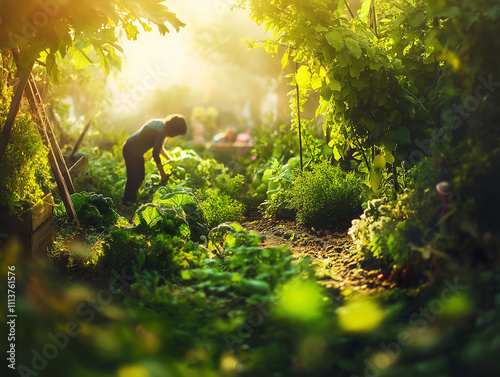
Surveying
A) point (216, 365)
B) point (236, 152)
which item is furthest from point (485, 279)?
point (236, 152)

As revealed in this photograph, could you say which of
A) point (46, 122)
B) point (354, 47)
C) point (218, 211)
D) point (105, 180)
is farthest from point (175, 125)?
point (354, 47)

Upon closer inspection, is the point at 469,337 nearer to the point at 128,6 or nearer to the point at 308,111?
the point at 128,6

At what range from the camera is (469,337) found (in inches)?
76.3

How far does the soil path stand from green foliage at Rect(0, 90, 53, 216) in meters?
2.16

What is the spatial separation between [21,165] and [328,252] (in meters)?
2.68

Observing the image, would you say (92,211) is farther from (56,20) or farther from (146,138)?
(146,138)

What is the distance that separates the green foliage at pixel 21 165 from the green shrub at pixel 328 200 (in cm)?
275

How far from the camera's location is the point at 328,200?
16.6ft

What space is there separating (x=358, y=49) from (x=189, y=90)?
24.2m

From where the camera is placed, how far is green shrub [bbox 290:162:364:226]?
5082 millimetres

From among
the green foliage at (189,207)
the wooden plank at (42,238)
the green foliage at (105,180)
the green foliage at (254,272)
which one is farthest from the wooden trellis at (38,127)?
the green foliage at (105,180)

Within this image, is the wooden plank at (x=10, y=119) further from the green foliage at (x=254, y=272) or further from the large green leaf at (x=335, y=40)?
the large green leaf at (x=335, y=40)

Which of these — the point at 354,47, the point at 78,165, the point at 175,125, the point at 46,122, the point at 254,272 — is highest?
the point at 175,125

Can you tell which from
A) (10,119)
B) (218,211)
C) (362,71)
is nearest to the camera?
(10,119)
